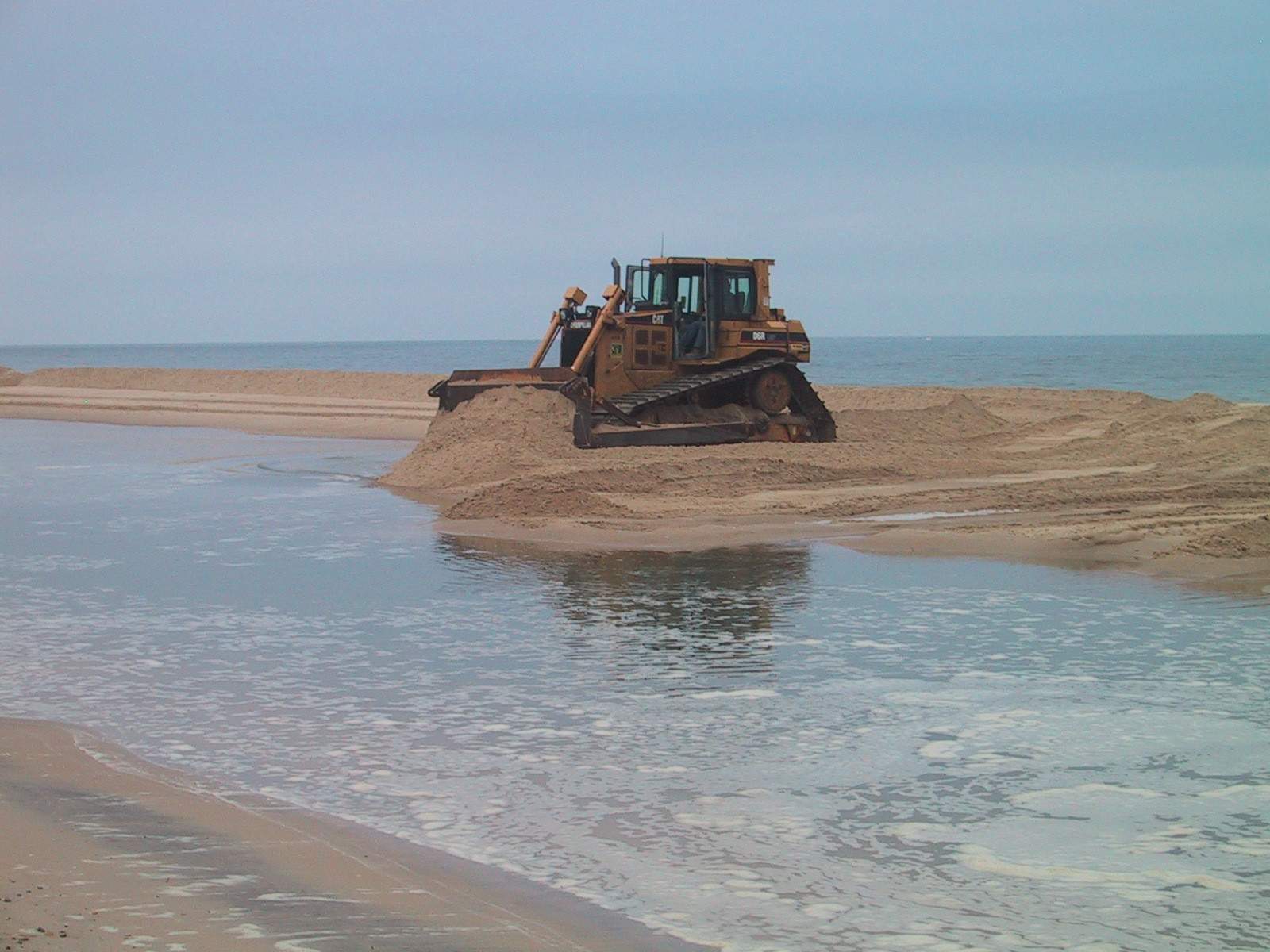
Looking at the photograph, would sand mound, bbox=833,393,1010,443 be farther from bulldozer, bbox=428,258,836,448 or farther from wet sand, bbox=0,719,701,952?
wet sand, bbox=0,719,701,952

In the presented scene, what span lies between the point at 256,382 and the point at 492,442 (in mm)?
36670

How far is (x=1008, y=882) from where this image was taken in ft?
18.4

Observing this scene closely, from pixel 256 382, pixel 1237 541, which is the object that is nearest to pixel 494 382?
pixel 1237 541

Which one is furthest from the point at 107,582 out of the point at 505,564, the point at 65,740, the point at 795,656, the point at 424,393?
the point at 424,393

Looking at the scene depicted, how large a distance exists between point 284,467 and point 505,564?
1142 centimetres

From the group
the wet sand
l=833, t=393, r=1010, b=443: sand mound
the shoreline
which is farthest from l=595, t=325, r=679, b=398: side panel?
the wet sand

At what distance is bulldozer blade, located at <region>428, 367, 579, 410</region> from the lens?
20.9 meters

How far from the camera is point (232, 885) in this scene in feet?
17.9

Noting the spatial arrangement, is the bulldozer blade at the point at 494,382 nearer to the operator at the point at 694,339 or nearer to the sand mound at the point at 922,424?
the operator at the point at 694,339

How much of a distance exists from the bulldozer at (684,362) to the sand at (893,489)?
73 cm

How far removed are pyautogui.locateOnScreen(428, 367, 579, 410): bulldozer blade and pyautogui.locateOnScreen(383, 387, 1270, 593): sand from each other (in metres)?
0.37

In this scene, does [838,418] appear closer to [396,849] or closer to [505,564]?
[505,564]

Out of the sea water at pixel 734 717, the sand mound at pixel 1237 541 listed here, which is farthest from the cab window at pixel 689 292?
the sand mound at pixel 1237 541

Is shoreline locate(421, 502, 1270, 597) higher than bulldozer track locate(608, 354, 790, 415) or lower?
lower
